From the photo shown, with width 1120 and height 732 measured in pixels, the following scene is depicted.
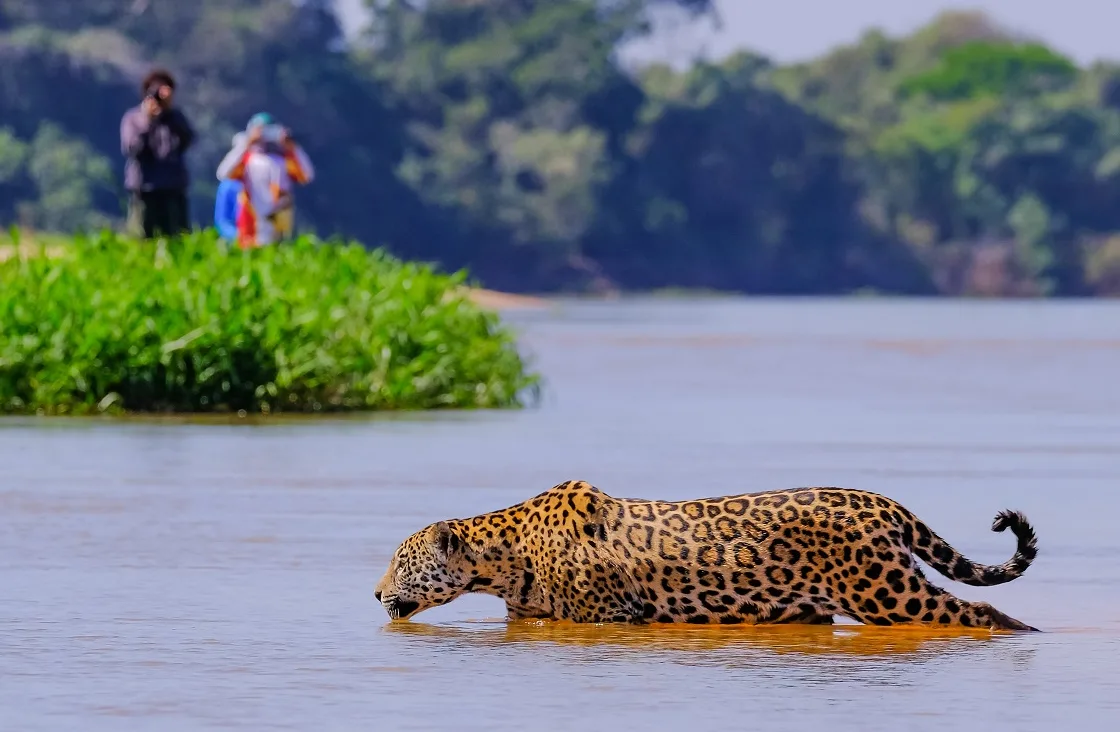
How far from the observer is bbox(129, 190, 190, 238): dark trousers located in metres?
22.4

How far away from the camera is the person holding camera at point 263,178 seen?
78.2 ft

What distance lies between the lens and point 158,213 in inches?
886

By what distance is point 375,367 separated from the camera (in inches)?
767

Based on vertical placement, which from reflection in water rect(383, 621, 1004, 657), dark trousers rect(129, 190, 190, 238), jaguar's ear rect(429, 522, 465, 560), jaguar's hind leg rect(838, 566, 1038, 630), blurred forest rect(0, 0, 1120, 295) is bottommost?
reflection in water rect(383, 621, 1004, 657)

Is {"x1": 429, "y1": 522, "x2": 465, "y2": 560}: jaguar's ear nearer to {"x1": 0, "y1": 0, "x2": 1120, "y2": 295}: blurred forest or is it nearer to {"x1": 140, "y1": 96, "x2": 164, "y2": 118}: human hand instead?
{"x1": 140, "y1": 96, "x2": 164, "y2": 118}: human hand

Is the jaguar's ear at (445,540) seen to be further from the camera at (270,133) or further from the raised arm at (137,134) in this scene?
the camera at (270,133)

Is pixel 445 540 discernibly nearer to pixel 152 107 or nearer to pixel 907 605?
pixel 907 605

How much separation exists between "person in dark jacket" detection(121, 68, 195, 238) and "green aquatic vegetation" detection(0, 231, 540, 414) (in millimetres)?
1386

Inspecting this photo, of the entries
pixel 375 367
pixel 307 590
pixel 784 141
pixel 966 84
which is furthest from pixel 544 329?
pixel 966 84

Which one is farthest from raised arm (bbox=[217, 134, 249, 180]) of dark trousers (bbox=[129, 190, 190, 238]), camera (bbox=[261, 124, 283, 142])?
dark trousers (bbox=[129, 190, 190, 238])

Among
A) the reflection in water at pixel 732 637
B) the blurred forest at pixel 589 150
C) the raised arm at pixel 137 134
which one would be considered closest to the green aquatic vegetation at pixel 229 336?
the raised arm at pixel 137 134

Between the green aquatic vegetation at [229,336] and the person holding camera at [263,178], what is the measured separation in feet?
10.3

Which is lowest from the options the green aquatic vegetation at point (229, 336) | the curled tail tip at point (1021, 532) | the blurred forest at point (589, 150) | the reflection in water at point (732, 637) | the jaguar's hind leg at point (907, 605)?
the reflection in water at point (732, 637)

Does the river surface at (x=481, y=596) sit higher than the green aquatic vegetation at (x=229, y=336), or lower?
lower
